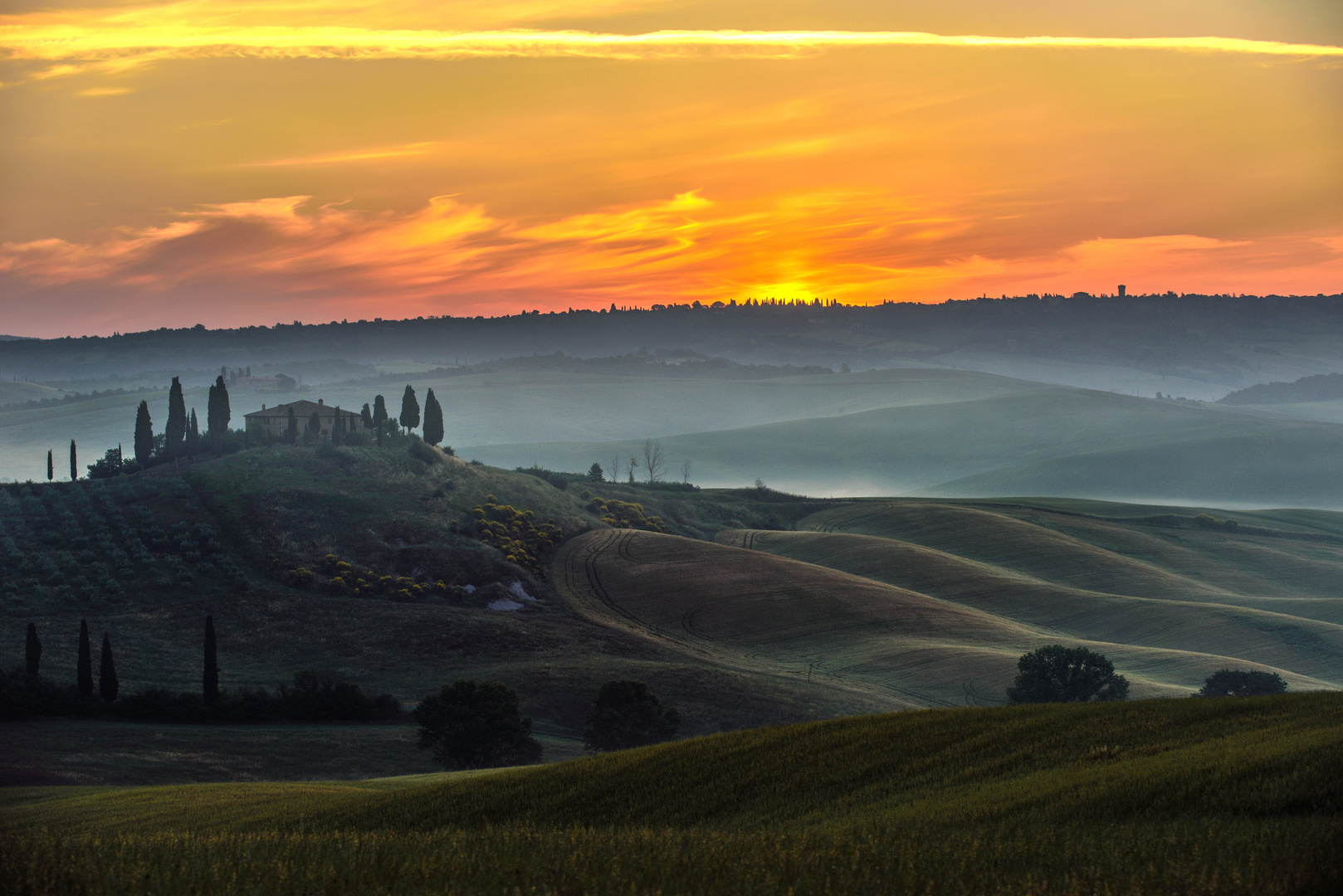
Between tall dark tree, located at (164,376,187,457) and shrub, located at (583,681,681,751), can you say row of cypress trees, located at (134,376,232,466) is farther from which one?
shrub, located at (583,681,681,751)

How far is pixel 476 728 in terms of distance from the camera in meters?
51.2

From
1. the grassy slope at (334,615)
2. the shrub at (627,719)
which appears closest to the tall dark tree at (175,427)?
the grassy slope at (334,615)

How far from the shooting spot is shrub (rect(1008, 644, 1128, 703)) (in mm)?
61969

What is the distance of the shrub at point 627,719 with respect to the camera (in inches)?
2125

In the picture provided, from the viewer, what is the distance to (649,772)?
76.9 ft

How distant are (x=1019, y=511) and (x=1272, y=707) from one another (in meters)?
124

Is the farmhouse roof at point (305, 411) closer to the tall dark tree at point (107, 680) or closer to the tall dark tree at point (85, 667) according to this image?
the tall dark tree at point (85, 667)

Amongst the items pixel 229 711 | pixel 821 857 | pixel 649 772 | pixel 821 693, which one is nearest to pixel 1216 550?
pixel 821 693

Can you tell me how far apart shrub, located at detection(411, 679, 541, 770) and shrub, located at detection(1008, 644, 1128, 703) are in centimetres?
2932

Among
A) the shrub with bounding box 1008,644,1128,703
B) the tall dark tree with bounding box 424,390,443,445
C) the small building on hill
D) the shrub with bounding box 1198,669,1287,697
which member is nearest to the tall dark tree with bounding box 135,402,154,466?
the small building on hill

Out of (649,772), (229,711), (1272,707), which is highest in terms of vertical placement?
(1272,707)

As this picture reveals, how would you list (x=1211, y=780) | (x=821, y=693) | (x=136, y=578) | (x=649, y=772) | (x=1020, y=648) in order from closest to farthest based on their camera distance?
(x=1211, y=780) < (x=649, y=772) < (x=821, y=693) < (x=1020, y=648) < (x=136, y=578)

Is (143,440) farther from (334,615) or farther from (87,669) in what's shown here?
(87,669)

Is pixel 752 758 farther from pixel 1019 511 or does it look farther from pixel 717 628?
pixel 1019 511
